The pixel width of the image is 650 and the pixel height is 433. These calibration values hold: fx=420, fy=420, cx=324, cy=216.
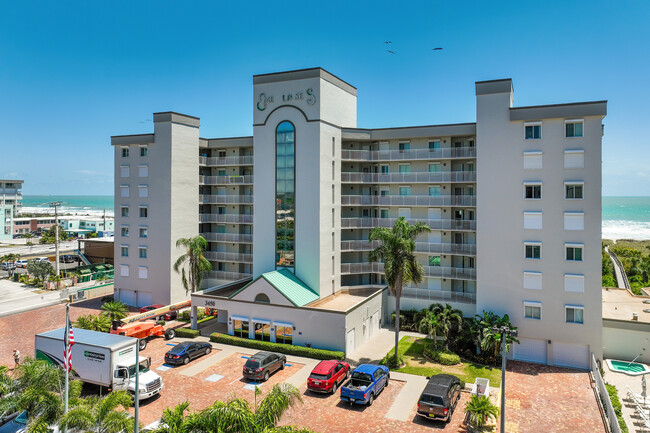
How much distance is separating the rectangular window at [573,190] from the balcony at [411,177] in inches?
313

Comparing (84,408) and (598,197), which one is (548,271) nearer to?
(598,197)

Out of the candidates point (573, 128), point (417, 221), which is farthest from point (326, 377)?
point (573, 128)

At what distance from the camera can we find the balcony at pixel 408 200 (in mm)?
39000

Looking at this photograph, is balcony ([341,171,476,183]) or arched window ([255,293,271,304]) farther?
balcony ([341,171,476,183])

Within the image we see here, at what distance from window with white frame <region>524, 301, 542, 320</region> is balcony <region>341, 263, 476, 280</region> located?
586 cm

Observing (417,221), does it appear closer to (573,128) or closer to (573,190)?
(573,190)

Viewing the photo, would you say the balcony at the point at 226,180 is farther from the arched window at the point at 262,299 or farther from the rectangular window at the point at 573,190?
the rectangular window at the point at 573,190

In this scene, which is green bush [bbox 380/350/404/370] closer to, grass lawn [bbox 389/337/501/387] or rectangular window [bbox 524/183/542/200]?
grass lawn [bbox 389/337/501/387]

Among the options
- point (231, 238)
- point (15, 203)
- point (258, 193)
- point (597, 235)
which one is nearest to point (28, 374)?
point (258, 193)

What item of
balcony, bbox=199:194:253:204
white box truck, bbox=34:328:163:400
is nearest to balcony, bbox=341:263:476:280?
balcony, bbox=199:194:253:204

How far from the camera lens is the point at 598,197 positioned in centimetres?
3108

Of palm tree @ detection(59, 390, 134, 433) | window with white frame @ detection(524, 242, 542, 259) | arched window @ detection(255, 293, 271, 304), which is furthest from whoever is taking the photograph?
arched window @ detection(255, 293, 271, 304)

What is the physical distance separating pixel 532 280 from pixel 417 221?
1181 centimetres

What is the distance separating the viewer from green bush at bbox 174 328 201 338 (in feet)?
117
